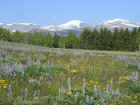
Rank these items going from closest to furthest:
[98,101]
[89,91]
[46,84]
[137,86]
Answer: [98,101] → [89,91] → [46,84] → [137,86]

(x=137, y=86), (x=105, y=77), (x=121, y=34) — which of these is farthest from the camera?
(x=121, y=34)

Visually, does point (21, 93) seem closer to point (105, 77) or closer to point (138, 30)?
point (105, 77)

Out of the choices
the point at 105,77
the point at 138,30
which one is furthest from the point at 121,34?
the point at 105,77

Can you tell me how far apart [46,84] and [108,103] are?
5.36 ft

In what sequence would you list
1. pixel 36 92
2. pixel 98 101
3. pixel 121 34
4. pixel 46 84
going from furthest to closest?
pixel 121 34
pixel 46 84
pixel 36 92
pixel 98 101

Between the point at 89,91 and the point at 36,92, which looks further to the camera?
the point at 89,91

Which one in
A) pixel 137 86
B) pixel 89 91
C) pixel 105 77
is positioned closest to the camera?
pixel 89 91

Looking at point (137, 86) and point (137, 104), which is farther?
point (137, 86)

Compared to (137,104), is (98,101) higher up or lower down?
higher up

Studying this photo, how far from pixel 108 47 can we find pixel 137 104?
76.2 m

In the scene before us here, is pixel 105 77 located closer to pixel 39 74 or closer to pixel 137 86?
pixel 137 86

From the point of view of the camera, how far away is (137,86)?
5.02m

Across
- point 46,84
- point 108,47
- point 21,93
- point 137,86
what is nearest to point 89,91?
point 46,84

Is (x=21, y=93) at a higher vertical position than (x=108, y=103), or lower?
higher
